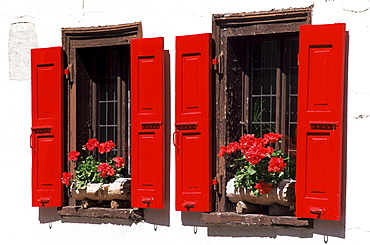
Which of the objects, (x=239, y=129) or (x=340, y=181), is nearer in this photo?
(x=340, y=181)

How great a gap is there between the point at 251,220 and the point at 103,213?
5.46 ft

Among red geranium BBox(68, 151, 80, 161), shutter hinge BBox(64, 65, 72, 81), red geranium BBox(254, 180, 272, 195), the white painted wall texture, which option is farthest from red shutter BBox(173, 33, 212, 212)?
shutter hinge BBox(64, 65, 72, 81)

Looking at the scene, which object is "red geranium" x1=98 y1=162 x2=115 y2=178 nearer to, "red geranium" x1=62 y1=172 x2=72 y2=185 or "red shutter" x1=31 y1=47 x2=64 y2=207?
"red geranium" x1=62 y1=172 x2=72 y2=185

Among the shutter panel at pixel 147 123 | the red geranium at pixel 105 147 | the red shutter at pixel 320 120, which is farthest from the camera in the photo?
the red geranium at pixel 105 147

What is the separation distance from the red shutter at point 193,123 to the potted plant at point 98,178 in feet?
2.57

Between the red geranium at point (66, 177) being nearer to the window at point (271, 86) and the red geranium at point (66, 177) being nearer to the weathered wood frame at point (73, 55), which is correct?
the weathered wood frame at point (73, 55)

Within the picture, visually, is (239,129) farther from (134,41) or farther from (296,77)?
(134,41)

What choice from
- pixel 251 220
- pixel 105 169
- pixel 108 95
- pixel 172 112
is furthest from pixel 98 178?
pixel 251 220

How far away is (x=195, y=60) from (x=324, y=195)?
1.78m

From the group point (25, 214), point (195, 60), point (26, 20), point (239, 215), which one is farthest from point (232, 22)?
point (25, 214)

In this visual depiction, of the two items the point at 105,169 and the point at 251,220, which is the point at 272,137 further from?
the point at 105,169

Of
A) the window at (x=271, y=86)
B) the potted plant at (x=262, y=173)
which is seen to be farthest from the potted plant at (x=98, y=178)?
the window at (x=271, y=86)

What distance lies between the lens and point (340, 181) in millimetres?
8000

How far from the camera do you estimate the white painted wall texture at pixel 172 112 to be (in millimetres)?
8055
